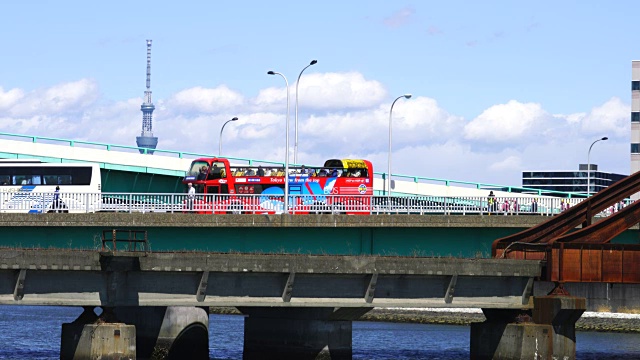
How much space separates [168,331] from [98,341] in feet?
49.6

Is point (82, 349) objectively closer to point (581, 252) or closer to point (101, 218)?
point (101, 218)

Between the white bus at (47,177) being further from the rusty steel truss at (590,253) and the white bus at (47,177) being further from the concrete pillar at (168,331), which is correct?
the rusty steel truss at (590,253)

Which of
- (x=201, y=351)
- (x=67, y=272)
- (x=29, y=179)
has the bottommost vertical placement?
(x=201, y=351)

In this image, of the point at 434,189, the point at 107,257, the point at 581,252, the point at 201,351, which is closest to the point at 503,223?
the point at 581,252

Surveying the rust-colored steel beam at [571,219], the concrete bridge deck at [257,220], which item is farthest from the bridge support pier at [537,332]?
the concrete bridge deck at [257,220]

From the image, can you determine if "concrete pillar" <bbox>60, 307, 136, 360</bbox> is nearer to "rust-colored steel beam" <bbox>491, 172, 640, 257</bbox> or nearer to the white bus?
"rust-colored steel beam" <bbox>491, 172, 640, 257</bbox>

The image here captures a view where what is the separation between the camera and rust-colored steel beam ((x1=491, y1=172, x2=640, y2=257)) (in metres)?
53.5

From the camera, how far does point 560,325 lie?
152 feet

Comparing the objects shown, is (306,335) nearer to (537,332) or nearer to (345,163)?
(537,332)

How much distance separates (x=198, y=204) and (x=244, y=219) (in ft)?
24.2

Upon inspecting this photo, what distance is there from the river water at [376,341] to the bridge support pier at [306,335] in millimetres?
3539

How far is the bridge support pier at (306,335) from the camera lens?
50250 millimetres

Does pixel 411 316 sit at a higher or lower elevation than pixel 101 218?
lower

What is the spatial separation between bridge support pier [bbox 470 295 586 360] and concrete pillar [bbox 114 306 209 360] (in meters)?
14.1
